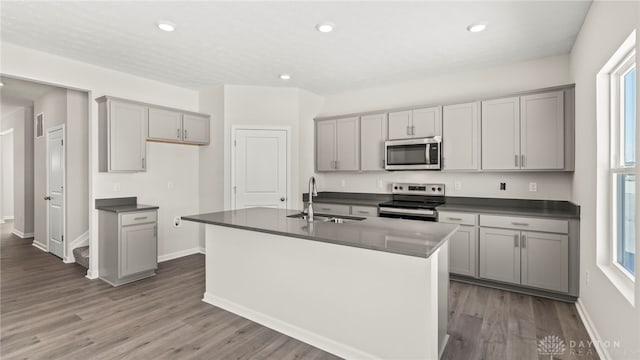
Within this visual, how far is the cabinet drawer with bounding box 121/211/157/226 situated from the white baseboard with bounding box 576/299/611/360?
15.1 ft

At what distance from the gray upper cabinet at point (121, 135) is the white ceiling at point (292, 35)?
523 millimetres

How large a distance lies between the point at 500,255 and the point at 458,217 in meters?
0.59

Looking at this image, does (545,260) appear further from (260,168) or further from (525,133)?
(260,168)

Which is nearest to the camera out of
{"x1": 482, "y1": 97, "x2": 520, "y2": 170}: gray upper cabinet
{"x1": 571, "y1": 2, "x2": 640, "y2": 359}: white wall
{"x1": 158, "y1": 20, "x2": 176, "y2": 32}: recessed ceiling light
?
{"x1": 571, "y1": 2, "x2": 640, "y2": 359}: white wall

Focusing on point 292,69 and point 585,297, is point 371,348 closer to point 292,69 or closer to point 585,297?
point 585,297

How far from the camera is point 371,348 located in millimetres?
2162

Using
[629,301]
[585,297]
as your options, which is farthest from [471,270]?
[629,301]

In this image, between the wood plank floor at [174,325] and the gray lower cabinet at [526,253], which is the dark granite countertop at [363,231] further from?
the gray lower cabinet at [526,253]

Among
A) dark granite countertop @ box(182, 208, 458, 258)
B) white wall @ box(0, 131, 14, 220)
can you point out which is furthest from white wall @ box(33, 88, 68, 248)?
dark granite countertop @ box(182, 208, 458, 258)

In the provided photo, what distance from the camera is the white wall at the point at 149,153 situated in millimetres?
3449

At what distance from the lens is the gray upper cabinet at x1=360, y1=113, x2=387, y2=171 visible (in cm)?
461

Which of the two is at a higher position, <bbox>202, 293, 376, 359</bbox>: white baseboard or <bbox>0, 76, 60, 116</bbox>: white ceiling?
<bbox>0, 76, 60, 116</bbox>: white ceiling

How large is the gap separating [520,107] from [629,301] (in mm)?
2448

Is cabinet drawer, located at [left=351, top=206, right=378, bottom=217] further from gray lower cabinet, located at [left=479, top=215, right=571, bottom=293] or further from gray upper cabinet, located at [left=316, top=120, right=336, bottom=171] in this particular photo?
gray lower cabinet, located at [left=479, top=215, right=571, bottom=293]
